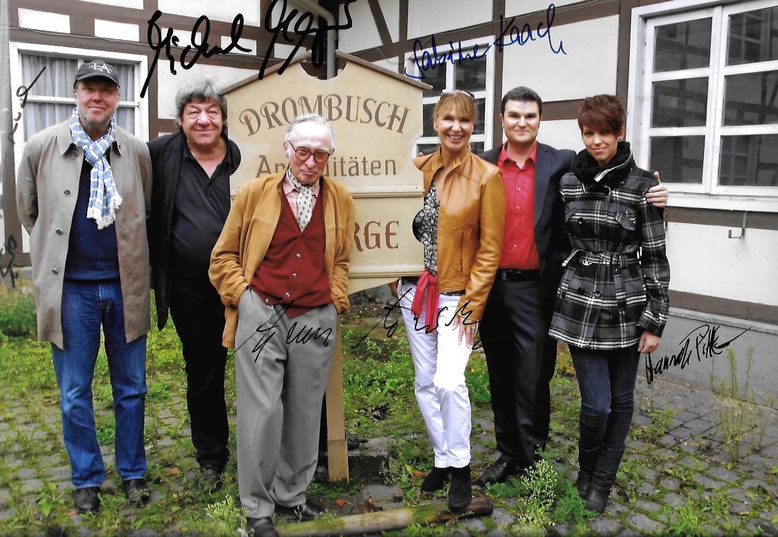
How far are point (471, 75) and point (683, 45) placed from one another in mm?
2357

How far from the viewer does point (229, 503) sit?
3002 millimetres

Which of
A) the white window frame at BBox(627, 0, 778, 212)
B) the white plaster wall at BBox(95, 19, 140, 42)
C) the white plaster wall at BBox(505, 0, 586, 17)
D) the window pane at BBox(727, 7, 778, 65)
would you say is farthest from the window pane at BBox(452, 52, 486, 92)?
the white plaster wall at BBox(95, 19, 140, 42)

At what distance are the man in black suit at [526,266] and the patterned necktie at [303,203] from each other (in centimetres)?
102

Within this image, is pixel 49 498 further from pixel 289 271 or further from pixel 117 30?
pixel 117 30

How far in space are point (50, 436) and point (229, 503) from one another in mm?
1873

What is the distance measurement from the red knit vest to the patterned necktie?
0.08 ft

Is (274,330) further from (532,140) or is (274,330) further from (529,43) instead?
(529,43)

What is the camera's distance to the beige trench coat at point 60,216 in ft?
9.86

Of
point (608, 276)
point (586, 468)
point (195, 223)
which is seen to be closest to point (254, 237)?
point (195, 223)

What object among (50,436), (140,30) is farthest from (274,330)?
(140,30)

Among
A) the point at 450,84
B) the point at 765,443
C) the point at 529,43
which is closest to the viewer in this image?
the point at 765,443
